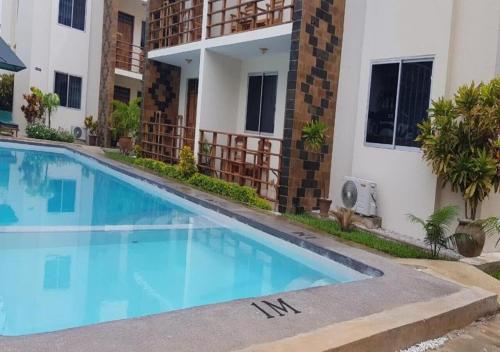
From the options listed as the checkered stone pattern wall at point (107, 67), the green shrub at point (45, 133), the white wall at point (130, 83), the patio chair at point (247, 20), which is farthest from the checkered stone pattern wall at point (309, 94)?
the white wall at point (130, 83)

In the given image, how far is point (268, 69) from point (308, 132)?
12.0 feet

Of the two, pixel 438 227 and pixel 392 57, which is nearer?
pixel 438 227

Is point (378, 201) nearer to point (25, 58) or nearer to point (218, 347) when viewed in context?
point (218, 347)

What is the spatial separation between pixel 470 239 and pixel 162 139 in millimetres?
9788

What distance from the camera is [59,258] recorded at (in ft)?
18.4

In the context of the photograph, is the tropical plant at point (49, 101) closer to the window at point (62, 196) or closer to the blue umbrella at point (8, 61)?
the blue umbrella at point (8, 61)

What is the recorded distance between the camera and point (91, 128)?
62.3ft

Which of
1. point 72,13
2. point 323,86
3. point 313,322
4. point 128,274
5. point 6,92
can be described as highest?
point 72,13

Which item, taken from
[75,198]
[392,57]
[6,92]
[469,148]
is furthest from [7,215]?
[6,92]

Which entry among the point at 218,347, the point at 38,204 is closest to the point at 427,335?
the point at 218,347

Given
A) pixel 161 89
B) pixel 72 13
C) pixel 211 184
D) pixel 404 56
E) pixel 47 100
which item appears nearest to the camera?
pixel 404 56

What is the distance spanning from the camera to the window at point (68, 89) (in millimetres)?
18734

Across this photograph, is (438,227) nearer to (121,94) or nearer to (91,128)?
(91,128)

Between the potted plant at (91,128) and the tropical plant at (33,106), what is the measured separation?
1.81m
